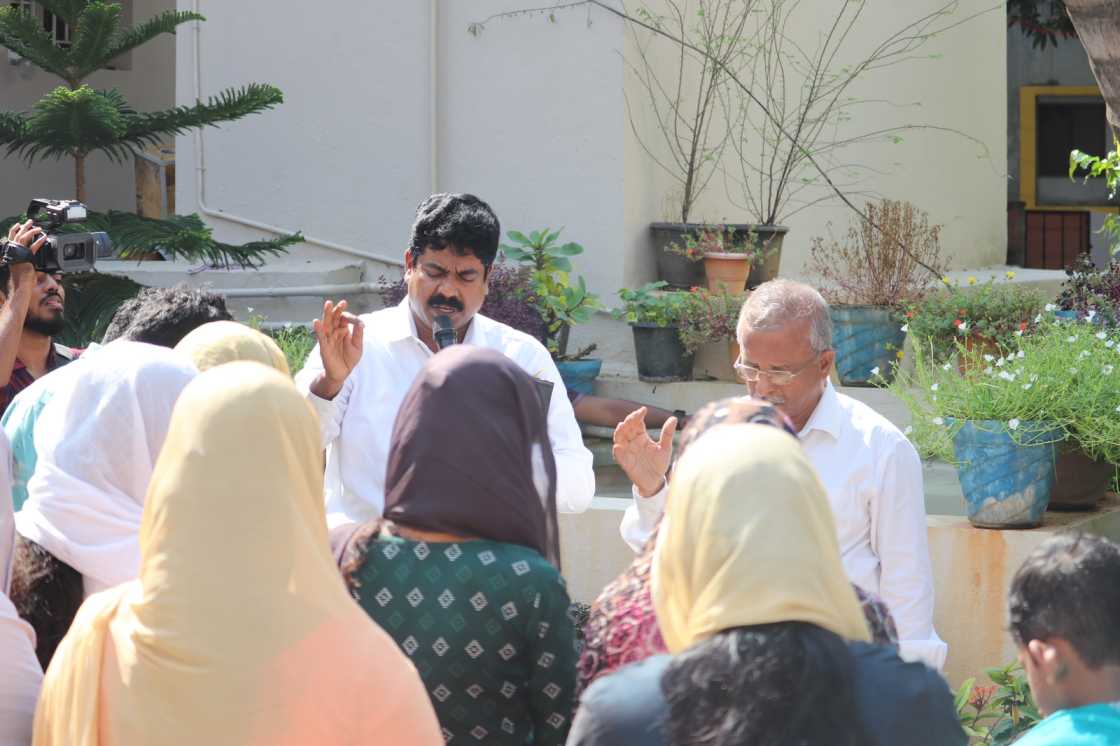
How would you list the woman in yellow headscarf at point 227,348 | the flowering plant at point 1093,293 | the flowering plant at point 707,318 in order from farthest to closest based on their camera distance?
the flowering plant at point 707,318
the flowering plant at point 1093,293
the woman in yellow headscarf at point 227,348

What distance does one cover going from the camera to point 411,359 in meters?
4.10

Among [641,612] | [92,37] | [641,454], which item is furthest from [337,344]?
[92,37]

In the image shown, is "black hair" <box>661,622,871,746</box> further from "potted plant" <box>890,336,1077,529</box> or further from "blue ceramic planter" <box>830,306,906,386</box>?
"blue ceramic planter" <box>830,306,906,386</box>

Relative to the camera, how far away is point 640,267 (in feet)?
29.0

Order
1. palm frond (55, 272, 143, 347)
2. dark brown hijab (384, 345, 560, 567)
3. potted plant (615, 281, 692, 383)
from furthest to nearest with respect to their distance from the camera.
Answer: potted plant (615, 281, 692, 383), palm frond (55, 272, 143, 347), dark brown hijab (384, 345, 560, 567)

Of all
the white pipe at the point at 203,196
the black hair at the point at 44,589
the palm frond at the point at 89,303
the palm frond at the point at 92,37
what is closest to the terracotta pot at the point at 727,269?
the white pipe at the point at 203,196

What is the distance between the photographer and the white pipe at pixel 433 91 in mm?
9016

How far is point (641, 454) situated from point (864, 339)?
4407mm

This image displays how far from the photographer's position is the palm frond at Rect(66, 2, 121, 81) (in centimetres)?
764

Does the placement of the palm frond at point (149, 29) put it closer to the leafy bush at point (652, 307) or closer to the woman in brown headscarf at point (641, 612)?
the leafy bush at point (652, 307)

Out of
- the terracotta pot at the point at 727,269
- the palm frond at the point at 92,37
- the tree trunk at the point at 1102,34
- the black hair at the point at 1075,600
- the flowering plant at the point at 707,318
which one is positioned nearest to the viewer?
the black hair at the point at 1075,600

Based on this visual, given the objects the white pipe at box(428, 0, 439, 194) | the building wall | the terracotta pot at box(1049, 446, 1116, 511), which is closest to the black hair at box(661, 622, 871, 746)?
the terracotta pot at box(1049, 446, 1116, 511)

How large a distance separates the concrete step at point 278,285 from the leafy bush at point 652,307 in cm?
175

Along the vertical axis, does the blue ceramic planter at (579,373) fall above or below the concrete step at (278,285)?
below
